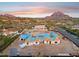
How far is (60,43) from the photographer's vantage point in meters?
1.44

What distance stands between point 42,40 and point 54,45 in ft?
0.36

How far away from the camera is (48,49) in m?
1.44

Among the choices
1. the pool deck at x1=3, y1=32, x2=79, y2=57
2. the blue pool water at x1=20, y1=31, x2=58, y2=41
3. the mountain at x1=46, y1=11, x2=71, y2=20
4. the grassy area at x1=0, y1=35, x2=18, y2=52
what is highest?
the mountain at x1=46, y1=11, x2=71, y2=20

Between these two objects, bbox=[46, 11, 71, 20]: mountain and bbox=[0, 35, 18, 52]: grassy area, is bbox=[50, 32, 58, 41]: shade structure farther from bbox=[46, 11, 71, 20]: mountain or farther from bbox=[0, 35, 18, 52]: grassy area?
bbox=[0, 35, 18, 52]: grassy area

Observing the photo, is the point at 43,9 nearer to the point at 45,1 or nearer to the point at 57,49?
the point at 45,1

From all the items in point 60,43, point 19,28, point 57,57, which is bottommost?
point 57,57

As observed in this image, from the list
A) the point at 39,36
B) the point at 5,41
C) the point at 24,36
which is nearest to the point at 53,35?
the point at 39,36

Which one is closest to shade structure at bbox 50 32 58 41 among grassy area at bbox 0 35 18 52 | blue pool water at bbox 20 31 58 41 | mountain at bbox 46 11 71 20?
blue pool water at bbox 20 31 58 41

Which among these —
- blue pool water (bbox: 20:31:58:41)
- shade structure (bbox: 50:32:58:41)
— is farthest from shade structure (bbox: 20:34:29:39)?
shade structure (bbox: 50:32:58:41)

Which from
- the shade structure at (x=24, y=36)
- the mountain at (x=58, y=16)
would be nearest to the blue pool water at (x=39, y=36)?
the shade structure at (x=24, y=36)

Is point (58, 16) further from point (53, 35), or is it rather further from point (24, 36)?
point (24, 36)

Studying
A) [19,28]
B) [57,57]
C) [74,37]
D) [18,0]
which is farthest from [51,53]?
[18,0]

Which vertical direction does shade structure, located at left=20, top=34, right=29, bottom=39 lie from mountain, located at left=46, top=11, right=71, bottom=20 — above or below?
below

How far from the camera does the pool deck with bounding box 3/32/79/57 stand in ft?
4.70
